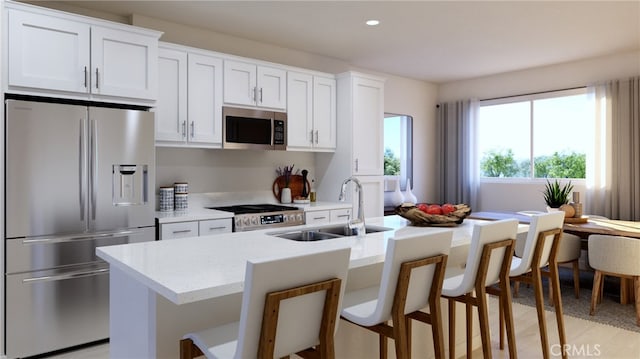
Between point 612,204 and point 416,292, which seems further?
point 612,204

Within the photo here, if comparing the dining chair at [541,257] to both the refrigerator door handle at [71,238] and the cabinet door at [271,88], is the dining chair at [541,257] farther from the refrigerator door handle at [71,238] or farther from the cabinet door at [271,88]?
the cabinet door at [271,88]

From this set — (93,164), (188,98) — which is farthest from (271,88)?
(93,164)

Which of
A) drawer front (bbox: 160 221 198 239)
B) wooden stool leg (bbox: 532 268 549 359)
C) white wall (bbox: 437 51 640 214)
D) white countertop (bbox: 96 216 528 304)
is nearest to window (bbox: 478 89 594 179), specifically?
white wall (bbox: 437 51 640 214)

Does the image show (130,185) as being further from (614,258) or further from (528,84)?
(528,84)

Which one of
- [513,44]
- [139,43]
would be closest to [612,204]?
[513,44]

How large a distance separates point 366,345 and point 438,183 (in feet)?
15.9

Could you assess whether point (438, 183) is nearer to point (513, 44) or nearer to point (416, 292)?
point (513, 44)

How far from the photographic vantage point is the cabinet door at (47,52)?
2881 millimetres

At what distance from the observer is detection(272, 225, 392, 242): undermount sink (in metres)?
2.61

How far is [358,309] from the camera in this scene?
6.18ft

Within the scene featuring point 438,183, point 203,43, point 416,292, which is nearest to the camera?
point 416,292

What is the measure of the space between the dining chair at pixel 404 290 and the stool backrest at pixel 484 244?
0.91 feet

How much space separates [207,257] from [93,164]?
1.72 metres

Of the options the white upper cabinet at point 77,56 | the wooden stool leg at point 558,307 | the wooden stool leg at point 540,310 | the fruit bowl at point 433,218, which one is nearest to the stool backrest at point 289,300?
the fruit bowl at point 433,218
